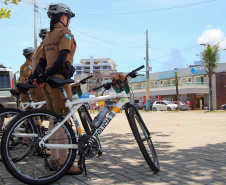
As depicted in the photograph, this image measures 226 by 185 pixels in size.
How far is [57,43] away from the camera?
3.69 metres

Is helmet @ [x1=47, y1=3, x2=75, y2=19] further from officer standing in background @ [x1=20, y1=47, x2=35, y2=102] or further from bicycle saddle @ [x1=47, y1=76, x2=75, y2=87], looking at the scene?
officer standing in background @ [x1=20, y1=47, x2=35, y2=102]

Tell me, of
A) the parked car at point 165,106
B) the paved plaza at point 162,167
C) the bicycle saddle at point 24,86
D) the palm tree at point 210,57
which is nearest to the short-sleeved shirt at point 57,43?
the bicycle saddle at point 24,86

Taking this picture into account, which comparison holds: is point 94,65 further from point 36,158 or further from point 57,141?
point 57,141

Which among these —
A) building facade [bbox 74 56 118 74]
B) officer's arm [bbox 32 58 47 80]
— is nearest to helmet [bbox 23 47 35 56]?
officer's arm [bbox 32 58 47 80]

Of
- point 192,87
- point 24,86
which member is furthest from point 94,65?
point 24,86

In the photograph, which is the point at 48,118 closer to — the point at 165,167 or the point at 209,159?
the point at 165,167

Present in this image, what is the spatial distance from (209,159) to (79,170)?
2.21 metres

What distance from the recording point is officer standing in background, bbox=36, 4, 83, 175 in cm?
348

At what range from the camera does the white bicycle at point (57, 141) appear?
301cm

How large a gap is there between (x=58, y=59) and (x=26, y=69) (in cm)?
282

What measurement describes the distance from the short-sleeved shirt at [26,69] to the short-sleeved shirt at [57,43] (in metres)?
2.33

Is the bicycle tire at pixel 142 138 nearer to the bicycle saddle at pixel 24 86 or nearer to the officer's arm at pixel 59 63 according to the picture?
the officer's arm at pixel 59 63

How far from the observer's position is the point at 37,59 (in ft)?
14.5

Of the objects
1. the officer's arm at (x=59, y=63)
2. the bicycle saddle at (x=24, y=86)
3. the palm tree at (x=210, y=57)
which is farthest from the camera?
the palm tree at (x=210, y=57)
